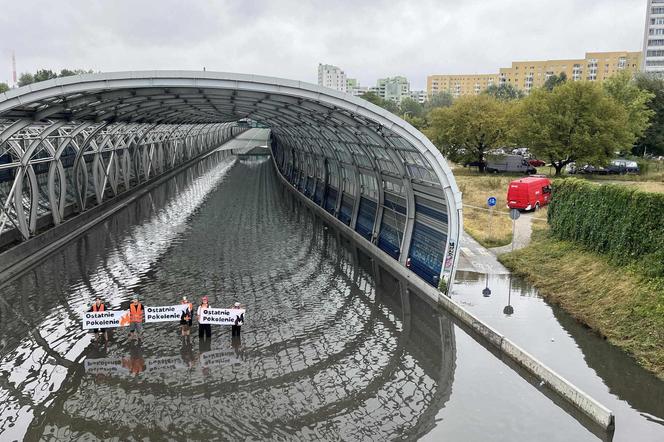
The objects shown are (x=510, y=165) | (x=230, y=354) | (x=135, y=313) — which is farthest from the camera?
(x=510, y=165)

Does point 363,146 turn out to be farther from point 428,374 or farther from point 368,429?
point 368,429

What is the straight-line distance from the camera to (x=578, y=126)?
39844mm

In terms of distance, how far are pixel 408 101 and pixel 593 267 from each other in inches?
5569

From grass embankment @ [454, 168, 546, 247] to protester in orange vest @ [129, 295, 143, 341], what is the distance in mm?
15250

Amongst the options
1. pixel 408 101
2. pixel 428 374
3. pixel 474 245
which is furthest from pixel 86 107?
pixel 408 101

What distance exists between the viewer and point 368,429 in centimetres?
936

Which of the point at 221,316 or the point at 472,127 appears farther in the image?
the point at 472,127

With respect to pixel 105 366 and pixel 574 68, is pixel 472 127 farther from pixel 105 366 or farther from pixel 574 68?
pixel 574 68

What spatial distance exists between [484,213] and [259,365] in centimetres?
2093

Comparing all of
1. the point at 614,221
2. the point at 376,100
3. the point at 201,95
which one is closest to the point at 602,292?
the point at 614,221

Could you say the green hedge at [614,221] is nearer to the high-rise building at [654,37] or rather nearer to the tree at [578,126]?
the tree at [578,126]

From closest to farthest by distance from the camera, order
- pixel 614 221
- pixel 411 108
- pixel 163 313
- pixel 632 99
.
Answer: pixel 163 313
pixel 614 221
pixel 632 99
pixel 411 108

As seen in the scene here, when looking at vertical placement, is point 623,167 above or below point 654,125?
below

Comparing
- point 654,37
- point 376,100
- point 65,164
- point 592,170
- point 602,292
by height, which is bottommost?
point 602,292
